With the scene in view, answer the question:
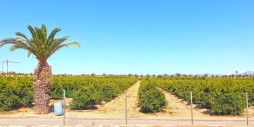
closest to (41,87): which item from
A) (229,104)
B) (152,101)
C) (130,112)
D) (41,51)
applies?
(41,51)

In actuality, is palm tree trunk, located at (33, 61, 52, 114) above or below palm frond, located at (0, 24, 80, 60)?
below

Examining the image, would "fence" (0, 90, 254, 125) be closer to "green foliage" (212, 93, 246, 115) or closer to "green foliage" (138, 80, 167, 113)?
"green foliage" (212, 93, 246, 115)

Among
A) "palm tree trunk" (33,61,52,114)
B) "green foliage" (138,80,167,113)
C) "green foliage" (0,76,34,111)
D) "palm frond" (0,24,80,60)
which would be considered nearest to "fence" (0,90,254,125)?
"green foliage" (0,76,34,111)

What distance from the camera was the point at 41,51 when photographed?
13.3 m

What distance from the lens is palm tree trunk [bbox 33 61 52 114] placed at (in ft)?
44.0

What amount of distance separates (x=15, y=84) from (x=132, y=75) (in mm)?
90547

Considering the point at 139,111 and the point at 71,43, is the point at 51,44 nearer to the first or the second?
the point at 71,43

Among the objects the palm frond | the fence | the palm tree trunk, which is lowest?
the fence

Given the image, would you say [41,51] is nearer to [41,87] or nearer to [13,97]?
[41,87]

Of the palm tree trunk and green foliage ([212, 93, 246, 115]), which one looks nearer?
green foliage ([212, 93, 246, 115])

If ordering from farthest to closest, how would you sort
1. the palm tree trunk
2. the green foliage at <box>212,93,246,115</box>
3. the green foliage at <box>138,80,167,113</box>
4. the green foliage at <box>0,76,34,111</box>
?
the green foliage at <box>0,76,34,111</box>, the green foliage at <box>138,80,167,113</box>, the palm tree trunk, the green foliage at <box>212,93,246,115</box>

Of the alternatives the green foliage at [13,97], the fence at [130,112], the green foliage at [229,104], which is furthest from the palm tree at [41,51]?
the green foliage at [229,104]

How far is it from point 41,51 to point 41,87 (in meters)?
2.77

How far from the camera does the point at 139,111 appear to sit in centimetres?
1472
